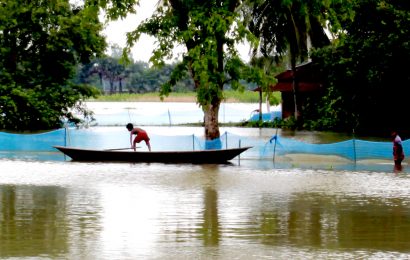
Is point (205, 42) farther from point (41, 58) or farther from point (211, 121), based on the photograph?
point (41, 58)

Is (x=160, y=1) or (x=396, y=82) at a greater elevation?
(x=160, y=1)

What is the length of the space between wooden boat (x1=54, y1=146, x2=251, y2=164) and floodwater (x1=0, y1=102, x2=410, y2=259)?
522 mm

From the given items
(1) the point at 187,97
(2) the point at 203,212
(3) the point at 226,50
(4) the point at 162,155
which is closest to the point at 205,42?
(3) the point at 226,50

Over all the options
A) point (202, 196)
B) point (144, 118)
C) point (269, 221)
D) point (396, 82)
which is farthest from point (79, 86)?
point (269, 221)

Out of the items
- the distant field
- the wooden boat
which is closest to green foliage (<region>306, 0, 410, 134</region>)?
the wooden boat

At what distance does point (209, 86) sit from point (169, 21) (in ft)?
11.9

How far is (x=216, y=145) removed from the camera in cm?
3028

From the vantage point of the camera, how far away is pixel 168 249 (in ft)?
42.2

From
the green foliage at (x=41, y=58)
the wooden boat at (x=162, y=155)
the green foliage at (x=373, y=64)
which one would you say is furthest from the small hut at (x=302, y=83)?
the wooden boat at (x=162, y=155)

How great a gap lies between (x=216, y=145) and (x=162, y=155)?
11.3ft

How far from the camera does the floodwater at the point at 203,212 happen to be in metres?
12.9

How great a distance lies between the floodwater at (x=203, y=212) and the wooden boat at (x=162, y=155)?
0.52 metres

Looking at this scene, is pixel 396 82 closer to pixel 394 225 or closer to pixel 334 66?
pixel 334 66

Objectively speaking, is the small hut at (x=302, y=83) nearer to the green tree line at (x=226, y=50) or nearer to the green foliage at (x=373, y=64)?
the green tree line at (x=226, y=50)
